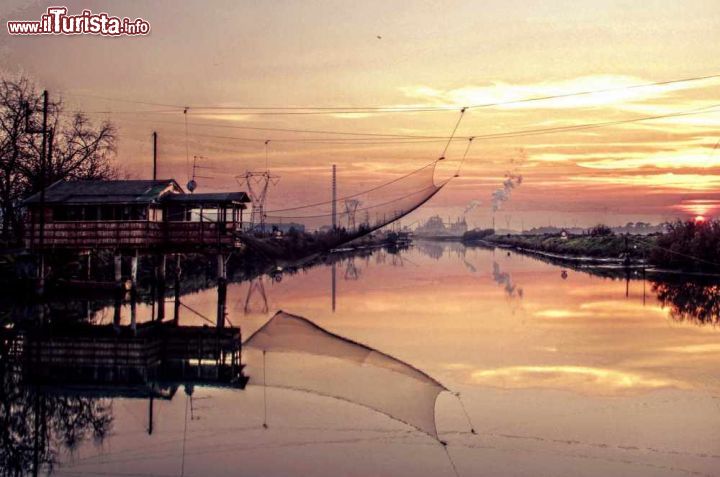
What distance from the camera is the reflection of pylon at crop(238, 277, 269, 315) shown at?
37.0m

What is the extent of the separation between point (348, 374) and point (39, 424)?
25.2 ft

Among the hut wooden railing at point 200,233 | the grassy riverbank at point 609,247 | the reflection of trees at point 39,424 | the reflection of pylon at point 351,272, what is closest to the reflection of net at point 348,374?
the reflection of trees at point 39,424

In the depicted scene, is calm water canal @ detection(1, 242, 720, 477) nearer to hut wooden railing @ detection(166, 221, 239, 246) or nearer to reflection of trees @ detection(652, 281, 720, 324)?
reflection of trees @ detection(652, 281, 720, 324)

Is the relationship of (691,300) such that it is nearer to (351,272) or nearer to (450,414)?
(450,414)

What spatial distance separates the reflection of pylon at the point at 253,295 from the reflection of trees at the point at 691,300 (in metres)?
17.5

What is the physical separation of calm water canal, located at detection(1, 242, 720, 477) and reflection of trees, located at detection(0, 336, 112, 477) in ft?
0.22

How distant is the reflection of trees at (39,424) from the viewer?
13664 mm

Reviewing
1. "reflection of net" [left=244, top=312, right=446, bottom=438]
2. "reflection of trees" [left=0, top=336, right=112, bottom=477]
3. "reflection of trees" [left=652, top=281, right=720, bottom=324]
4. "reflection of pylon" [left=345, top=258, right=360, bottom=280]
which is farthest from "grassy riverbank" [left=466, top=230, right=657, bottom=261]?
"reflection of trees" [left=0, top=336, right=112, bottom=477]

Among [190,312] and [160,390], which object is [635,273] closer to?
[190,312]

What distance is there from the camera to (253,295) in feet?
148

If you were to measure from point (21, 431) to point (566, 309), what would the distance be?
26.5 m

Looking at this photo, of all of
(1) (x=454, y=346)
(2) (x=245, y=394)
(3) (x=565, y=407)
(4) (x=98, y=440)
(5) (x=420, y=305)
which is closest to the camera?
(4) (x=98, y=440)

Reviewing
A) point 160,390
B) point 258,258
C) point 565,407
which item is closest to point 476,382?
point 565,407

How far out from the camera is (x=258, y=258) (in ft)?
266
